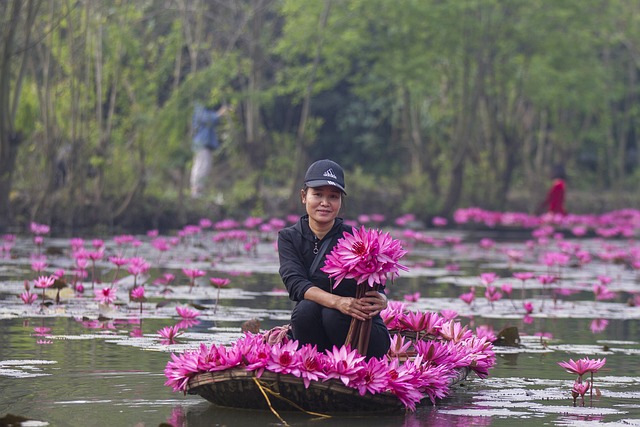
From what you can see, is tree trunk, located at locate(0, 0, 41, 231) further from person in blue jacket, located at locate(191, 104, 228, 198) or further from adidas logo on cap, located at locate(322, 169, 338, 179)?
adidas logo on cap, located at locate(322, 169, 338, 179)

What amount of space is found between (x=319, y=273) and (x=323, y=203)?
345mm

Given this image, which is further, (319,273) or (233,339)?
(233,339)

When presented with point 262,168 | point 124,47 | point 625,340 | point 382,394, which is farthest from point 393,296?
point 262,168

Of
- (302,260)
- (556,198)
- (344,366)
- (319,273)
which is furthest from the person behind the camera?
(556,198)

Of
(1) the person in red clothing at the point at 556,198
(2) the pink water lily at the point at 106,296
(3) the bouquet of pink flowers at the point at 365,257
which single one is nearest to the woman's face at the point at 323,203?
(3) the bouquet of pink flowers at the point at 365,257

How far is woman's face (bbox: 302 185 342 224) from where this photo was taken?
6781 mm

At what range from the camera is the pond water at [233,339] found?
246 inches

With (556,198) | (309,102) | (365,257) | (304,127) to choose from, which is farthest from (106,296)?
(309,102)

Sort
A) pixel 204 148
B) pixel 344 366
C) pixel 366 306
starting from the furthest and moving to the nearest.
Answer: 1. pixel 204 148
2. pixel 366 306
3. pixel 344 366

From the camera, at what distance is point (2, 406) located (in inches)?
243

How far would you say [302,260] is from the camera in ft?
22.5

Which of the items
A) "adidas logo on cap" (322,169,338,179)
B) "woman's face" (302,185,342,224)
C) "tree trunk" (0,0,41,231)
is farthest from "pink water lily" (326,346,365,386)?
"tree trunk" (0,0,41,231)

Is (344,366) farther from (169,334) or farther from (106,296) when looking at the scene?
(106,296)

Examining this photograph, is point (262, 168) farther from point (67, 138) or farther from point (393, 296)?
point (393, 296)
